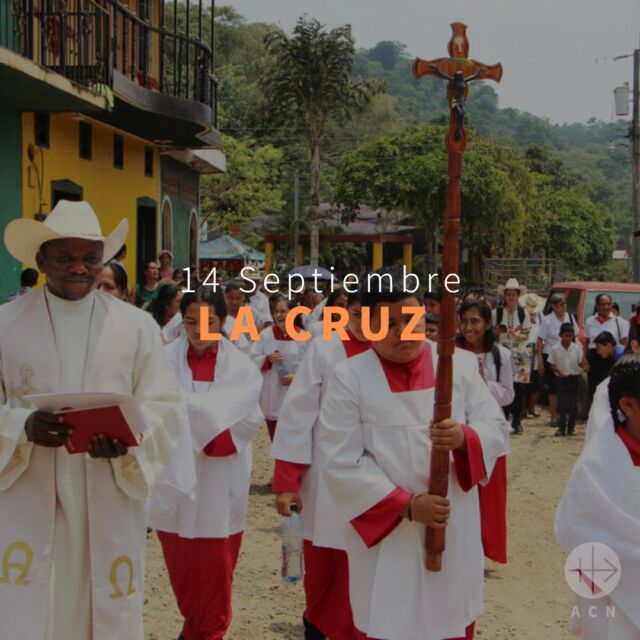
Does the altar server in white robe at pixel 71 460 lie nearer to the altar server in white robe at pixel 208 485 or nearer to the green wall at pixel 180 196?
the altar server in white robe at pixel 208 485

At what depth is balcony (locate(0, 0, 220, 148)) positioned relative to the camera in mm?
12234

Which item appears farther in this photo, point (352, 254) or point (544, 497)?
point (352, 254)

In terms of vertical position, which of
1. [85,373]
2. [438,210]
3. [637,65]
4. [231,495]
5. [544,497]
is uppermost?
[637,65]

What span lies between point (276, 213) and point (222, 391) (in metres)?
43.7

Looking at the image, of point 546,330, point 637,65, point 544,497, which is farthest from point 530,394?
point 637,65

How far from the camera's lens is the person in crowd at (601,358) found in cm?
1328

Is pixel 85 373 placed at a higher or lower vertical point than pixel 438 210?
lower

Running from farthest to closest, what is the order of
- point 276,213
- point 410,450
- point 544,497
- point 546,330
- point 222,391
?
point 276,213 → point 546,330 → point 544,497 → point 222,391 → point 410,450

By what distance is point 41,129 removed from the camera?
13.7 meters

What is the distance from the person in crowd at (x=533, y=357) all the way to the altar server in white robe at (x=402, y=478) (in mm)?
9218

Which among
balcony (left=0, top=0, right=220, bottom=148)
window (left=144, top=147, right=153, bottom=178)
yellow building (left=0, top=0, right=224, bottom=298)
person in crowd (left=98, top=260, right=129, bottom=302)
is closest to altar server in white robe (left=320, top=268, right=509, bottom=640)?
person in crowd (left=98, top=260, right=129, bottom=302)

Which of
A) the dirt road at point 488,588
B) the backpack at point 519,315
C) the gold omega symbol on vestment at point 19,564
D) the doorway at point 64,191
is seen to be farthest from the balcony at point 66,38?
the gold omega symbol on vestment at point 19,564

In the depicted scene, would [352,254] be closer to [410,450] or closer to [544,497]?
[544,497]

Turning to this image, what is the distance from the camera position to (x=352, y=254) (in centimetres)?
4575
